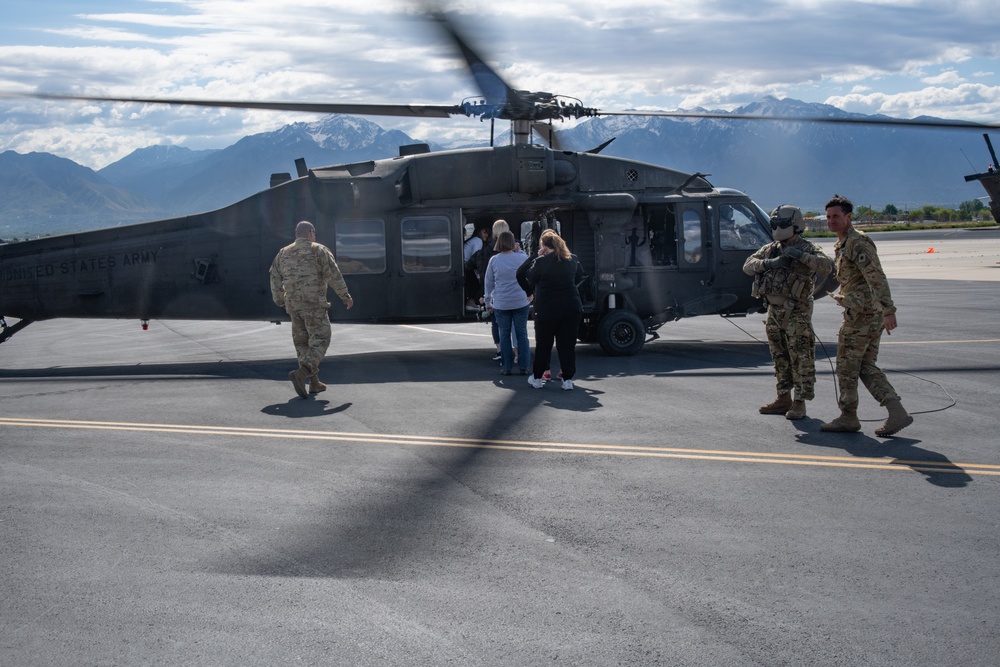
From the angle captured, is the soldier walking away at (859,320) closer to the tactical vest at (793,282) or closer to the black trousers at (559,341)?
the tactical vest at (793,282)

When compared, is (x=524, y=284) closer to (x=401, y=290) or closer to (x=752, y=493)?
(x=401, y=290)

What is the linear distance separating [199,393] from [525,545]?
6.36 meters

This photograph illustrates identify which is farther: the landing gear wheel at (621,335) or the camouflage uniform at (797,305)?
the landing gear wheel at (621,335)

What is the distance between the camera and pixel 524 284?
1058 centimetres

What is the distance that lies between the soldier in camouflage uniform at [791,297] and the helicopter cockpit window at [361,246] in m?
6.15

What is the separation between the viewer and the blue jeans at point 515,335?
11.1 m

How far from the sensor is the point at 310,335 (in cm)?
1028

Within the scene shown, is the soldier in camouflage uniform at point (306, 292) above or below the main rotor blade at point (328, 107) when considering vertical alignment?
below

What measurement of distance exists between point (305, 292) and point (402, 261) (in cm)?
300

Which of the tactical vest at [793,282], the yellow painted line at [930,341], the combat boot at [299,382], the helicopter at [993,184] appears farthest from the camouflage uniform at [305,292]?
the helicopter at [993,184]

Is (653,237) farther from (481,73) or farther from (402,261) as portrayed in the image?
(481,73)

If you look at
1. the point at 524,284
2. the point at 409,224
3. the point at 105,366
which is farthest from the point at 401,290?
the point at 105,366

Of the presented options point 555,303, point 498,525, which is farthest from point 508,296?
point 498,525

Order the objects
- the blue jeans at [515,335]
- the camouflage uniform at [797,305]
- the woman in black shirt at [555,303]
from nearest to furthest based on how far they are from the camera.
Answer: the camouflage uniform at [797,305], the woman in black shirt at [555,303], the blue jeans at [515,335]
